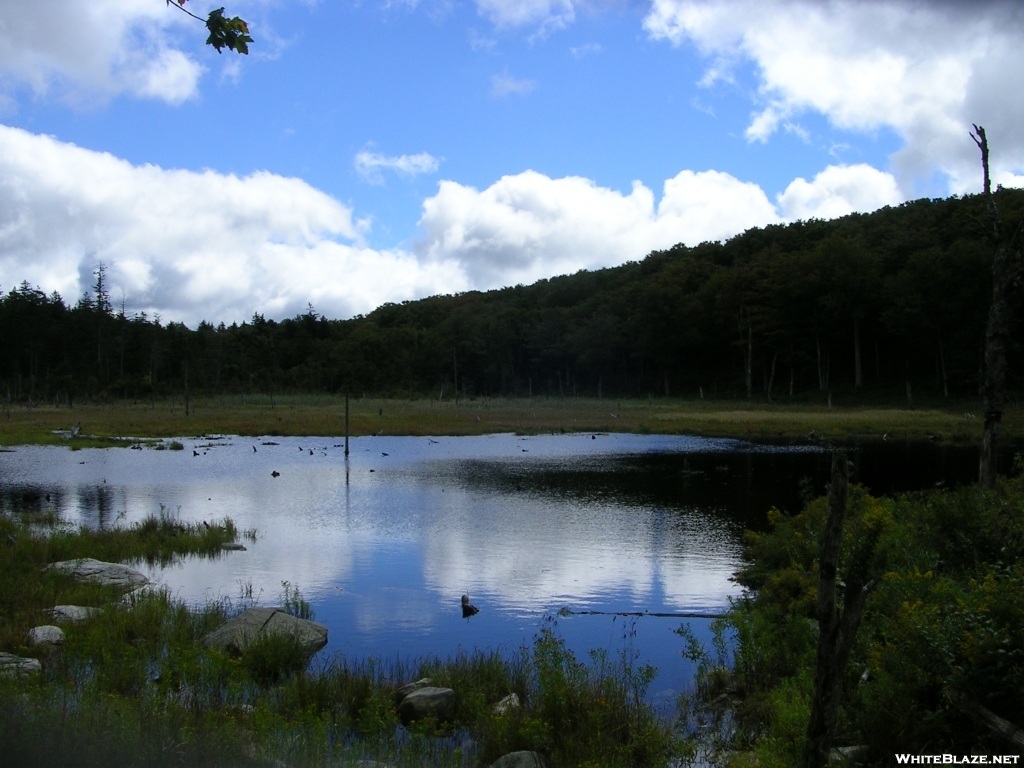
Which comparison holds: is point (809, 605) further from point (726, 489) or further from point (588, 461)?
point (588, 461)

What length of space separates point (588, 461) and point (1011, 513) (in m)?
27.7

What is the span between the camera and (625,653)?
1191 centimetres

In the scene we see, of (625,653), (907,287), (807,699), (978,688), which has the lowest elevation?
(625,653)

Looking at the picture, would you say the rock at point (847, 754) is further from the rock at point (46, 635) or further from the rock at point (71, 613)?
the rock at point (71, 613)

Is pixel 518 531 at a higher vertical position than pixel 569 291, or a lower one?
lower

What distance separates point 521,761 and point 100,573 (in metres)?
11.0

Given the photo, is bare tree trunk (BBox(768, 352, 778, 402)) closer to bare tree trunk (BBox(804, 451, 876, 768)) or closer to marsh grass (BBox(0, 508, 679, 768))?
marsh grass (BBox(0, 508, 679, 768))

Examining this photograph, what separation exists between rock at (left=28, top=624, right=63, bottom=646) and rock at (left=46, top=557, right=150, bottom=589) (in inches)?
139

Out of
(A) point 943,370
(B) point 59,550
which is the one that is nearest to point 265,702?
(B) point 59,550

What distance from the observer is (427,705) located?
9117mm

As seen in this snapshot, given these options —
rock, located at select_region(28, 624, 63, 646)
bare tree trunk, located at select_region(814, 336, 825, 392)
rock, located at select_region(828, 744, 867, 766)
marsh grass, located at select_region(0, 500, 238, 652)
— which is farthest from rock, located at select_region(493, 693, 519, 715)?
bare tree trunk, located at select_region(814, 336, 825, 392)

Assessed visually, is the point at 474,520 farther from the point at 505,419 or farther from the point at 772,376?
the point at 772,376

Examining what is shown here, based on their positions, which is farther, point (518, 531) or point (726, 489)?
point (726, 489)

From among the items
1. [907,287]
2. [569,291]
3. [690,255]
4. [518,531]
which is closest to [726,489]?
[518,531]
